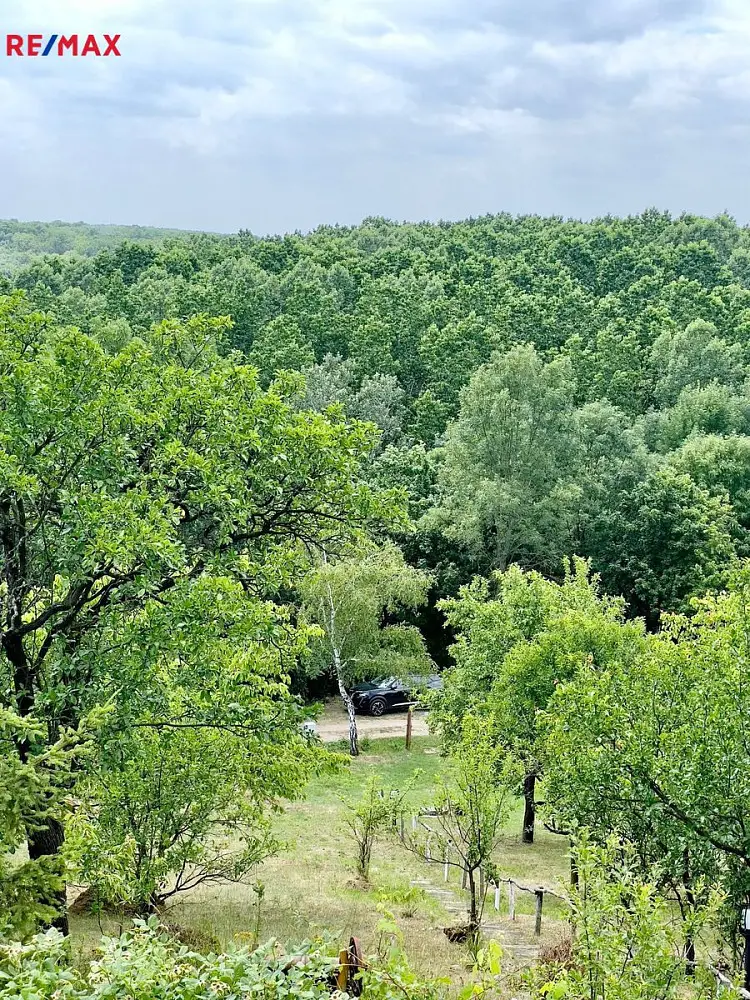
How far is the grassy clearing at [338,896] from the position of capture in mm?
13602

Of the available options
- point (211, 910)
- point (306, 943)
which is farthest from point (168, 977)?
point (211, 910)

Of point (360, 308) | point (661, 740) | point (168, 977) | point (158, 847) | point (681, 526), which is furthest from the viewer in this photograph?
point (360, 308)

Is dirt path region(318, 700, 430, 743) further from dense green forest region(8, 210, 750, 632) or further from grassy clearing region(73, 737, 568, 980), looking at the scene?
dense green forest region(8, 210, 750, 632)

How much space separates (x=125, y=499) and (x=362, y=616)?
742 inches

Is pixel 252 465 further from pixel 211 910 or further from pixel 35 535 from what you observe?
pixel 211 910

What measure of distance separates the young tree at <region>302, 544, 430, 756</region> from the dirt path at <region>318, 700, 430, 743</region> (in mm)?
2279

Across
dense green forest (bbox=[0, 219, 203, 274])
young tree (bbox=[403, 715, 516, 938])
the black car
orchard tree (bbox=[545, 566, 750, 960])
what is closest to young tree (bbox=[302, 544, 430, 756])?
the black car

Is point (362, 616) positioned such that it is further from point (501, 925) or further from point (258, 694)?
point (258, 694)

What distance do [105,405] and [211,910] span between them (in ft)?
29.9

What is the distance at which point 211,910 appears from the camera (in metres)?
15.5

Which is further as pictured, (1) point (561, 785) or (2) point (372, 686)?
(2) point (372, 686)

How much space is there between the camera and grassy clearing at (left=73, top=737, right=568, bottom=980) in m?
13.6

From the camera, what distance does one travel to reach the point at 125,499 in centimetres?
1032

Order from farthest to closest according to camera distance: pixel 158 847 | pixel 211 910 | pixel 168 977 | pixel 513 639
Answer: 1. pixel 513 639
2. pixel 211 910
3. pixel 158 847
4. pixel 168 977
